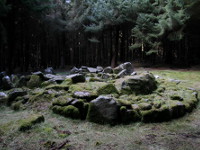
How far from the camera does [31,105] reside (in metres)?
4.31

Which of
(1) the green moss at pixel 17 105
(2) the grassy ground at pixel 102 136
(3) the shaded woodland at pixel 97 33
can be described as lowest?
(2) the grassy ground at pixel 102 136

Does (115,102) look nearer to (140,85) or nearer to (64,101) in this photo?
(64,101)

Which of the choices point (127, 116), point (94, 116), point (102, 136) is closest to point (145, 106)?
point (127, 116)

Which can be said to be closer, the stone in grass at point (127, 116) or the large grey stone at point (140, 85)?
the stone in grass at point (127, 116)

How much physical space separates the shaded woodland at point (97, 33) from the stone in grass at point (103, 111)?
7.79 m

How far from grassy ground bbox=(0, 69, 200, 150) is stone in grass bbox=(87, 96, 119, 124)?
0.45 feet

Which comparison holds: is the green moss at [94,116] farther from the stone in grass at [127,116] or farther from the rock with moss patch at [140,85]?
the rock with moss patch at [140,85]

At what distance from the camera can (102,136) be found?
2.69m

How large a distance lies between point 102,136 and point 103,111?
0.64 m

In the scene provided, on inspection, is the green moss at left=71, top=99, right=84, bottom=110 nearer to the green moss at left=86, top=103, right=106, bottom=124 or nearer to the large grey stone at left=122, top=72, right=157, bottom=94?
the green moss at left=86, top=103, right=106, bottom=124

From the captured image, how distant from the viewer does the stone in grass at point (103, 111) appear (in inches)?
126

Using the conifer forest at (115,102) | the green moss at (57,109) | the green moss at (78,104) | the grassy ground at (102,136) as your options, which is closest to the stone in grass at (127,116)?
the conifer forest at (115,102)

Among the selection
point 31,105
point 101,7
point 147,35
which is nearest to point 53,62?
point 101,7

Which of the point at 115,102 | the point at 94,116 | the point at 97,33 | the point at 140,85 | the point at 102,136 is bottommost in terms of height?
the point at 102,136
